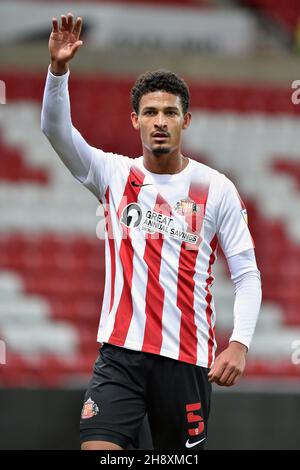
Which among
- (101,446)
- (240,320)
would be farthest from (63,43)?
(101,446)

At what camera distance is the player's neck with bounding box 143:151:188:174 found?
3.99 meters

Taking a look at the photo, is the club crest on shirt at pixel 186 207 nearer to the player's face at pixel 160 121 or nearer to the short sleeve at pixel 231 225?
the short sleeve at pixel 231 225

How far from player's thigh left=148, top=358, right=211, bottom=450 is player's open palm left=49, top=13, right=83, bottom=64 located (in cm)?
123

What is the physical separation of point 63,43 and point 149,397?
1.41 m

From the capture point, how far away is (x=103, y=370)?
3871 millimetres

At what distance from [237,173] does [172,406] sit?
639 centimetres

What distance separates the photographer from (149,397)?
3.89 metres

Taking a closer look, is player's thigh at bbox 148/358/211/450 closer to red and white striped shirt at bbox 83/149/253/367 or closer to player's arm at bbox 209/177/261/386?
red and white striped shirt at bbox 83/149/253/367

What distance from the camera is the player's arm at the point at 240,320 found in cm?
369

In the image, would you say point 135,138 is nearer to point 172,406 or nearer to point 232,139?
point 232,139

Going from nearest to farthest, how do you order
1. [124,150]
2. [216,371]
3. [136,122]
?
[216,371] → [136,122] → [124,150]

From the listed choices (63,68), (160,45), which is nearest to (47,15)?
(160,45)

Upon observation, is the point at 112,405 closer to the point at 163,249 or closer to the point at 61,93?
the point at 163,249

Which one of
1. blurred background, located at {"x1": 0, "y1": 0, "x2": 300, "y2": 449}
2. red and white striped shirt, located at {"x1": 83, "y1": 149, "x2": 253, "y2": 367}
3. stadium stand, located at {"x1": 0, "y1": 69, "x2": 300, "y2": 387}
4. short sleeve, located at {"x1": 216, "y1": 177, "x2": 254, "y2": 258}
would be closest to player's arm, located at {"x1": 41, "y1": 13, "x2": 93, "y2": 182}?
red and white striped shirt, located at {"x1": 83, "y1": 149, "x2": 253, "y2": 367}
